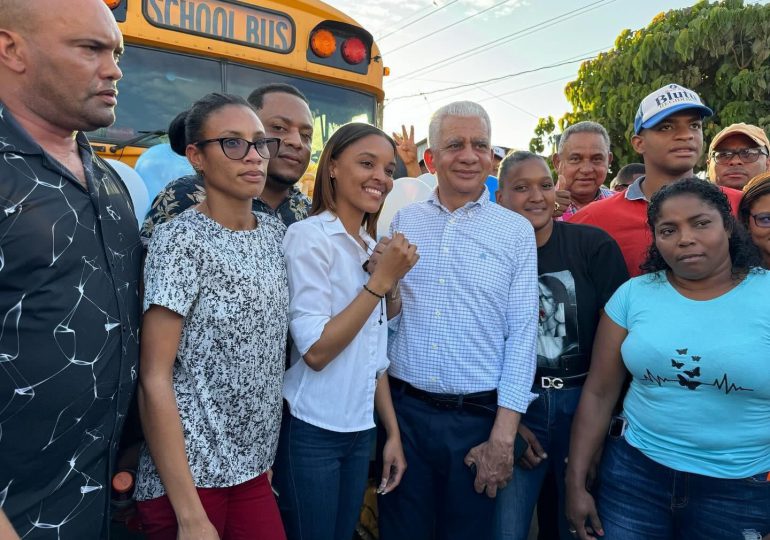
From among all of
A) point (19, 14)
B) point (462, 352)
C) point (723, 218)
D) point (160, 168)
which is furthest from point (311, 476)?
point (160, 168)

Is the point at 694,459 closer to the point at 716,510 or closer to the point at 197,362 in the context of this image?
the point at 716,510

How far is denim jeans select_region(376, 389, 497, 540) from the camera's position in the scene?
213 cm

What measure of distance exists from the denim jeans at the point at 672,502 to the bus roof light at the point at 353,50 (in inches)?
124

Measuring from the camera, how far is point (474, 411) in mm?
2148

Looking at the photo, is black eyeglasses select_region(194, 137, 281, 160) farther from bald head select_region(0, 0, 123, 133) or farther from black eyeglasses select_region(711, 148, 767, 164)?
black eyeglasses select_region(711, 148, 767, 164)

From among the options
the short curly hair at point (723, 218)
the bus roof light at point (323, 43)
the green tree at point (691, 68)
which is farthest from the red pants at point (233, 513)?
the green tree at point (691, 68)

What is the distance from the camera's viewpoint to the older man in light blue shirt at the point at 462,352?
212 centimetres

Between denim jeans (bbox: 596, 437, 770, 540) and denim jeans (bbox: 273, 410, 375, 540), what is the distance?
98 centimetres

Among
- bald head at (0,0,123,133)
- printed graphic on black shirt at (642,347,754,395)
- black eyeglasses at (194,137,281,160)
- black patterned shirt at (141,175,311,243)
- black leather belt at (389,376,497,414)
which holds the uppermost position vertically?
bald head at (0,0,123,133)

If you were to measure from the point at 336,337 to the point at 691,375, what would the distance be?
1.18 metres

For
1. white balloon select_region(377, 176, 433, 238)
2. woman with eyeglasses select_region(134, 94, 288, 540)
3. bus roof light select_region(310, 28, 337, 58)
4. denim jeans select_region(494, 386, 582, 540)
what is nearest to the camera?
woman with eyeglasses select_region(134, 94, 288, 540)

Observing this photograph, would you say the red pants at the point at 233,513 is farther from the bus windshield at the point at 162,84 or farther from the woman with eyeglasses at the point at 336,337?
the bus windshield at the point at 162,84

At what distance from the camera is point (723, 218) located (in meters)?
1.98

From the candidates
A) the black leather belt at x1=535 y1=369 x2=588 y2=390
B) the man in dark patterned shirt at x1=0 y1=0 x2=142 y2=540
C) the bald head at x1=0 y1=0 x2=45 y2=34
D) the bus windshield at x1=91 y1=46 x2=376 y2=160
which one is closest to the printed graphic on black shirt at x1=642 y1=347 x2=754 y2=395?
the black leather belt at x1=535 y1=369 x2=588 y2=390
